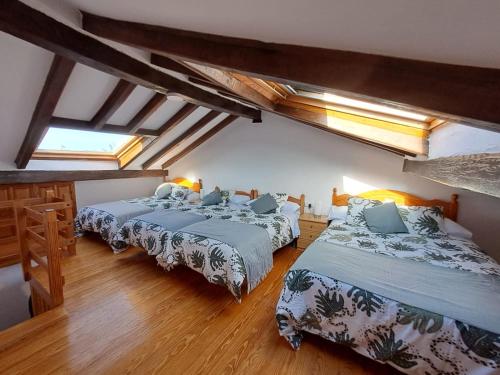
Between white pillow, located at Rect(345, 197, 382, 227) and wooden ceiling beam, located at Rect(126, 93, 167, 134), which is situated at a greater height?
wooden ceiling beam, located at Rect(126, 93, 167, 134)

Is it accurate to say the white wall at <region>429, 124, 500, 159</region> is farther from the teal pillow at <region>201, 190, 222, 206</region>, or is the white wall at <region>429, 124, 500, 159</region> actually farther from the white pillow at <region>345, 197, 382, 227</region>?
the teal pillow at <region>201, 190, 222, 206</region>

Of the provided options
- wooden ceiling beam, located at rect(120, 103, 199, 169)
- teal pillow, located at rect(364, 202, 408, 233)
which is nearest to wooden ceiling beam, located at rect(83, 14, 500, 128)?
wooden ceiling beam, located at rect(120, 103, 199, 169)

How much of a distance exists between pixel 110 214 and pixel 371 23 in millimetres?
3820

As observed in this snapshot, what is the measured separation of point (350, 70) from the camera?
787mm

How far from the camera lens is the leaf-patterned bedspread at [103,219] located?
10.8 ft

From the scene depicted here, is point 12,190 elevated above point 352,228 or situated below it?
above

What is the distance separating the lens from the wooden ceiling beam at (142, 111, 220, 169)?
3883 millimetres

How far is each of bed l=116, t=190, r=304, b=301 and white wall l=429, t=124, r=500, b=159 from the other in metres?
1.85

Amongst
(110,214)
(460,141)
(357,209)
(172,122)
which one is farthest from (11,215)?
(460,141)

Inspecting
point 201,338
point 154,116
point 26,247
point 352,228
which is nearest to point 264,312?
point 201,338

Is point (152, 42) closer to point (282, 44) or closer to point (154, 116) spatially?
point (282, 44)

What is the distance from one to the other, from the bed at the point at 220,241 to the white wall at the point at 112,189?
162 cm

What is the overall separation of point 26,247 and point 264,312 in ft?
8.16

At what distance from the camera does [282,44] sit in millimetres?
926
